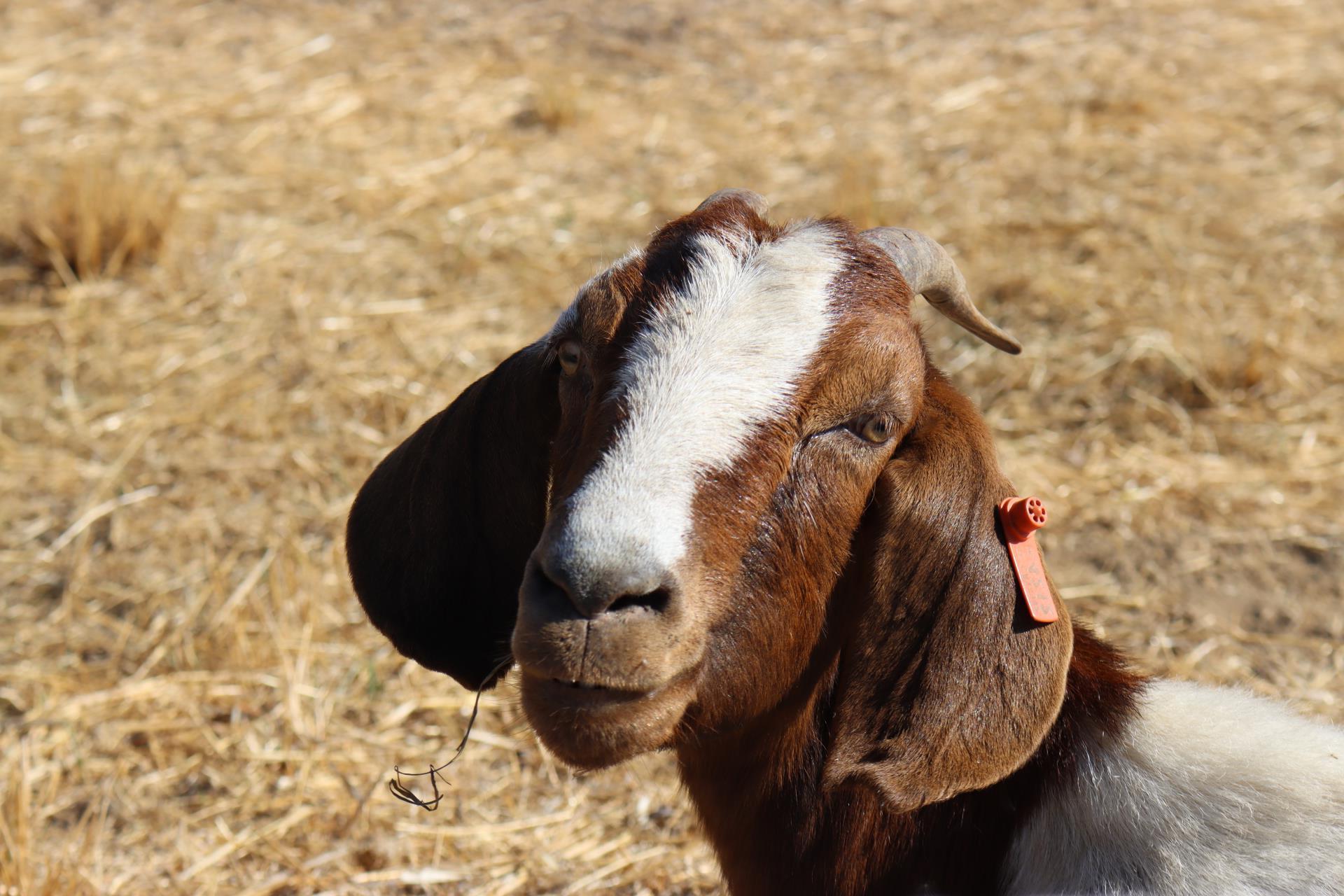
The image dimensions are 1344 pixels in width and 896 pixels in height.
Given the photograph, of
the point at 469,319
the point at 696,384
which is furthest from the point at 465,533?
the point at 469,319

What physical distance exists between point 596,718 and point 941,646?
2.60 feet

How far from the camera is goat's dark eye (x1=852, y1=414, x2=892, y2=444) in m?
2.94

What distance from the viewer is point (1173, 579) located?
574cm

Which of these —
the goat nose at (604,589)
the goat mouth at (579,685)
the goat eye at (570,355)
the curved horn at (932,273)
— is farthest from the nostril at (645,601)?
the curved horn at (932,273)

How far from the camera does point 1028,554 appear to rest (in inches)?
115

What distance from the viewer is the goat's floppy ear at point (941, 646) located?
9.30 ft

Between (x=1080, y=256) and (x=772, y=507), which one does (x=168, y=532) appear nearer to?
(x=772, y=507)

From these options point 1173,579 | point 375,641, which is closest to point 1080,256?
point 1173,579

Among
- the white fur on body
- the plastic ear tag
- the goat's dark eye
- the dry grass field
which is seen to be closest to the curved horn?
the goat's dark eye

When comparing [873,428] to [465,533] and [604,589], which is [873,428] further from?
[465,533]

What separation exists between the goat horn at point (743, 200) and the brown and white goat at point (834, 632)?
22mm

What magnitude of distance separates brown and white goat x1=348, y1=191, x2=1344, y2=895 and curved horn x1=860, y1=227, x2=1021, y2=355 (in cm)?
1

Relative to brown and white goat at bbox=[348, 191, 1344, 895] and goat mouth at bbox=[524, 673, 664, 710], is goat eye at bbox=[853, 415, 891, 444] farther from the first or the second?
goat mouth at bbox=[524, 673, 664, 710]

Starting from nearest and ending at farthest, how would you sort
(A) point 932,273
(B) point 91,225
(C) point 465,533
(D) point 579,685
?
(D) point 579,685, (A) point 932,273, (C) point 465,533, (B) point 91,225
